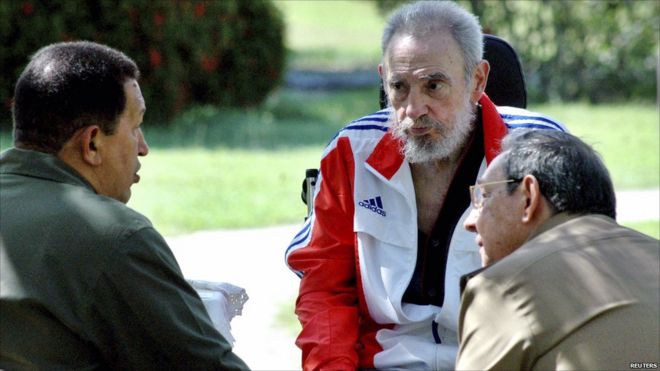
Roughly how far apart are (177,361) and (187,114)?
11.5 metres

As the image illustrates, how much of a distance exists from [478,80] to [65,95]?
153cm

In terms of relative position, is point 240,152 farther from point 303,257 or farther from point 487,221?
point 487,221

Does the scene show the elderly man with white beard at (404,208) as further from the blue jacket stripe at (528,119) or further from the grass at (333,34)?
the grass at (333,34)

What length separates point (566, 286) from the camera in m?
2.66

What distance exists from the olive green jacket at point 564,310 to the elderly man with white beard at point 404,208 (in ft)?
3.35

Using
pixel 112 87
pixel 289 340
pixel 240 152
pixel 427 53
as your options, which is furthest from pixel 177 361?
Result: pixel 240 152

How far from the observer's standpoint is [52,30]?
40.7ft

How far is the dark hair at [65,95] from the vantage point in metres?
3.05

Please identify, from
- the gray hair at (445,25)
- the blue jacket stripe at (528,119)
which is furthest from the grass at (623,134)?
the gray hair at (445,25)

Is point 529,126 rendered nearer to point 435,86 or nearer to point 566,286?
point 435,86

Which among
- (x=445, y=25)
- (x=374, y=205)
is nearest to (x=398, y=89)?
(x=445, y=25)

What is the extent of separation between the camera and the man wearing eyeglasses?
2623 mm

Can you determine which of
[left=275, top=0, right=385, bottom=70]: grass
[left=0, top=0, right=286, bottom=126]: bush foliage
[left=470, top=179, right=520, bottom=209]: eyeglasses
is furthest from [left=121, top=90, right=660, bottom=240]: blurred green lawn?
[left=470, top=179, right=520, bottom=209]: eyeglasses

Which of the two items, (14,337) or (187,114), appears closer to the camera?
(14,337)
